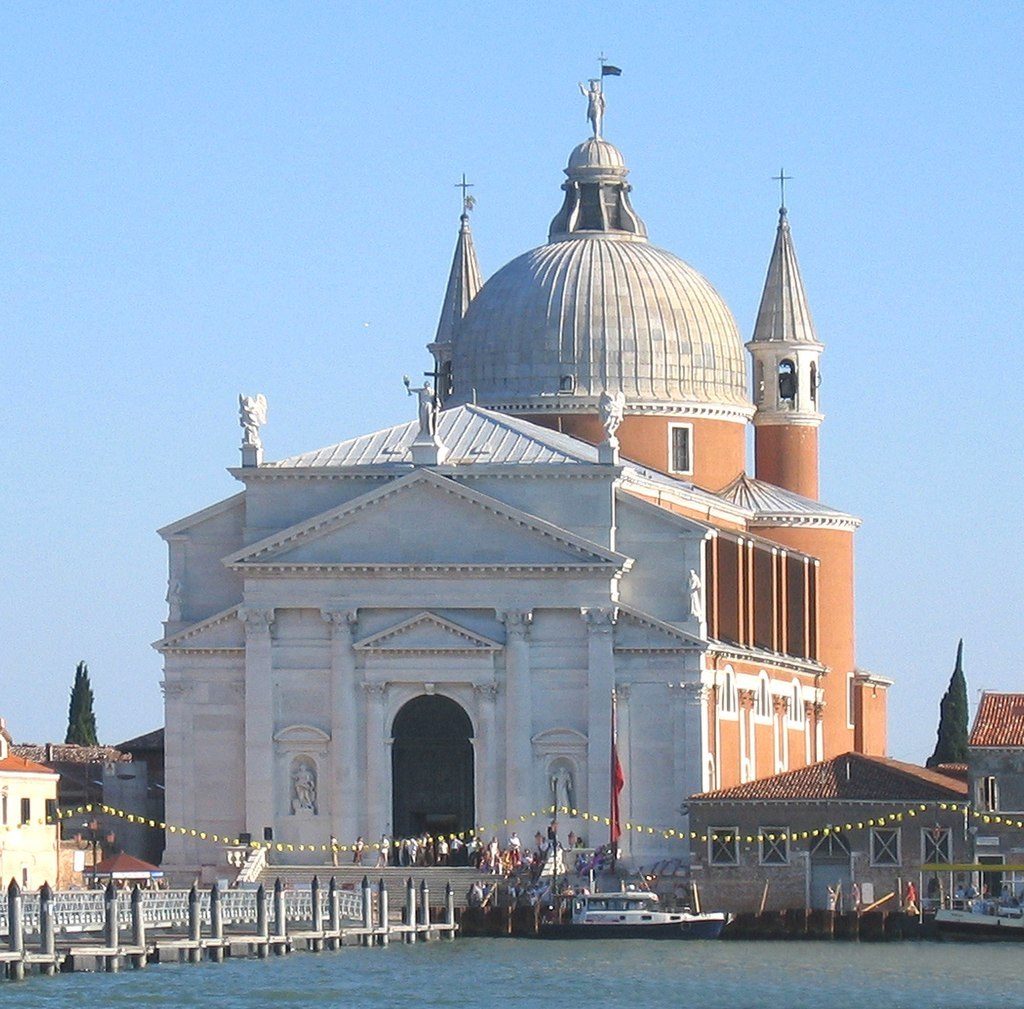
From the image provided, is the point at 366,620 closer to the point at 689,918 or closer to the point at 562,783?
the point at 562,783

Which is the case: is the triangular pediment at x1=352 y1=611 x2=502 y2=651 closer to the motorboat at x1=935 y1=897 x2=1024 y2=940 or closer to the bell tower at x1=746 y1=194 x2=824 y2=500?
the motorboat at x1=935 y1=897 x2=1024 y2=940

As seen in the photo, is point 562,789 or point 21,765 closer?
point 562,789

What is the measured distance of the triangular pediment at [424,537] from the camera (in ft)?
270

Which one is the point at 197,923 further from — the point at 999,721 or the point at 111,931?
the point at 999,721

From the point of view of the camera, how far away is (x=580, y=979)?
67.1 metres

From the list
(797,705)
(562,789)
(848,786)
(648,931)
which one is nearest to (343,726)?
(562,789)

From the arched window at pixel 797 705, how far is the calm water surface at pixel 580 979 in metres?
18.7

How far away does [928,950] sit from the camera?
72.9 metres

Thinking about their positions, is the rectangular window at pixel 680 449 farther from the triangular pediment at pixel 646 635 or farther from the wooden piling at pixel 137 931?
the wooden piling at pixel 137 931

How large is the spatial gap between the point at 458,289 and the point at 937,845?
31.5 m

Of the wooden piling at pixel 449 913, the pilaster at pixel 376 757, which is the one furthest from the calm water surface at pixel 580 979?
the pilaster at pixel 376 757

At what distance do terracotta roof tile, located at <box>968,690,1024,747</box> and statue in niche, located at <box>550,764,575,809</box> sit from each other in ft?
27.6

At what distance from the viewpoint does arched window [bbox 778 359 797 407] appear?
3969 inches

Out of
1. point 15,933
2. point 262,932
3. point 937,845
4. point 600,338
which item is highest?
point 600,338
